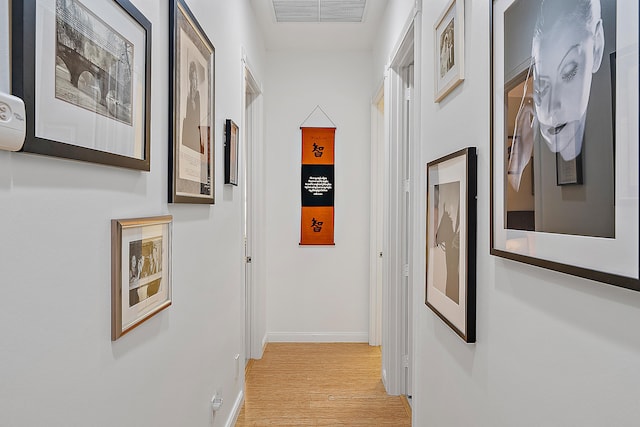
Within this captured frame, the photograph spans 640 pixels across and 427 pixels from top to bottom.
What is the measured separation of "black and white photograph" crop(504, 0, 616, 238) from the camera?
2.51ft

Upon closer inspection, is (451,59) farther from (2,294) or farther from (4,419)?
(4,419)

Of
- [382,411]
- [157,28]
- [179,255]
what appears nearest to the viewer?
[157,28]

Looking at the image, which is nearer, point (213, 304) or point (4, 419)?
point (4, 419)

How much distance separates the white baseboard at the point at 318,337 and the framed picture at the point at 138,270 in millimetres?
2883

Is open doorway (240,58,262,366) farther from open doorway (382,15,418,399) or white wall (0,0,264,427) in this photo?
white wall (0,0,264,427)

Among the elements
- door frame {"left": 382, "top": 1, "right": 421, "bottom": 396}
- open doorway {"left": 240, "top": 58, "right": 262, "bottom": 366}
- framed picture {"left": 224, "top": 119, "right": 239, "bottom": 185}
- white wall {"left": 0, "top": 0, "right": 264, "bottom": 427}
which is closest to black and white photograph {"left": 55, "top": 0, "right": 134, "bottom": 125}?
white wall {"left": 0, "top": 0, "right": 264, "bottom": 427}

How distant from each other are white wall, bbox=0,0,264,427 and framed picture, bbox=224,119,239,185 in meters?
0.47

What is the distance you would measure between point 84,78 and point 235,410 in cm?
228

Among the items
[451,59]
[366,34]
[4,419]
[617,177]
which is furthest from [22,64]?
[366,34]

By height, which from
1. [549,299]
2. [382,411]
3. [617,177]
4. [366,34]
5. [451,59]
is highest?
[366,34]

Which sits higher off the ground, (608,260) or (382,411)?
(608,260)

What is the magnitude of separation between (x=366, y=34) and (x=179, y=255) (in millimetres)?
2874

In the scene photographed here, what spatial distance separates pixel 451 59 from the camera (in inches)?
64.0

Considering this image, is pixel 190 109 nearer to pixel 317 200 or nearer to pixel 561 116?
pixel 561 116
